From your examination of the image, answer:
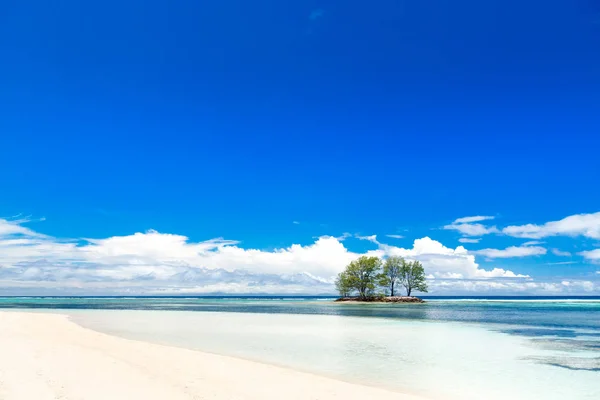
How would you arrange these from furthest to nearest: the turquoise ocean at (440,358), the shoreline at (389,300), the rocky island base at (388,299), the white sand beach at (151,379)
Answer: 1. the rocky island base at (388,299)
2. the shoreline at (389,300)
3. the turquoise ocean at (440,358)
4. the white sand beach at (151,379)

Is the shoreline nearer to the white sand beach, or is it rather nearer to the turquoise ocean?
the turquoise ocean

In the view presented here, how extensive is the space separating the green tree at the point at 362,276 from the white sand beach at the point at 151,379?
10615 centimetres

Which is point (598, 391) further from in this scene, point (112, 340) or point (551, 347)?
point (112, 340)

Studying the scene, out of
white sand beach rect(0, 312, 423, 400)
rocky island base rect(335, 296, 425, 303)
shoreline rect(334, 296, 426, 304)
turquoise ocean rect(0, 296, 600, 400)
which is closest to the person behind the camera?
white sand beach rect(0, 312, 423, 400)

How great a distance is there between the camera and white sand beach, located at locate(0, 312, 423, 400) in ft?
41.2

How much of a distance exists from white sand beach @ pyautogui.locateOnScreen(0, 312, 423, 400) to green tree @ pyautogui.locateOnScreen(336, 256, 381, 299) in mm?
106152

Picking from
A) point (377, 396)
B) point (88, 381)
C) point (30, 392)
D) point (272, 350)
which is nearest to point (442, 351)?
point (272, 350)

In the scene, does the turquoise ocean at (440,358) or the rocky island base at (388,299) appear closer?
the turquoise ocean at (440,358)

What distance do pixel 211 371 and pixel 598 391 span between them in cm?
1375

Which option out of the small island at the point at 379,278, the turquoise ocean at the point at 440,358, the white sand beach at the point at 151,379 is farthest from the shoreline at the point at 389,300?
the white sand beach at the point at 151,379

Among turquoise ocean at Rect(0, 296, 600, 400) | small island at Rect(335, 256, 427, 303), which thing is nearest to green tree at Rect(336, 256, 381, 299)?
small island at Rect(335, 256, 427, 303)

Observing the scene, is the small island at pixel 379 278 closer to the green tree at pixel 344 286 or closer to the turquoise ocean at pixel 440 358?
the green tree at pixel 344 286

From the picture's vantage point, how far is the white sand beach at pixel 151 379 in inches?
494

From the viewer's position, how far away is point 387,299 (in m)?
123
